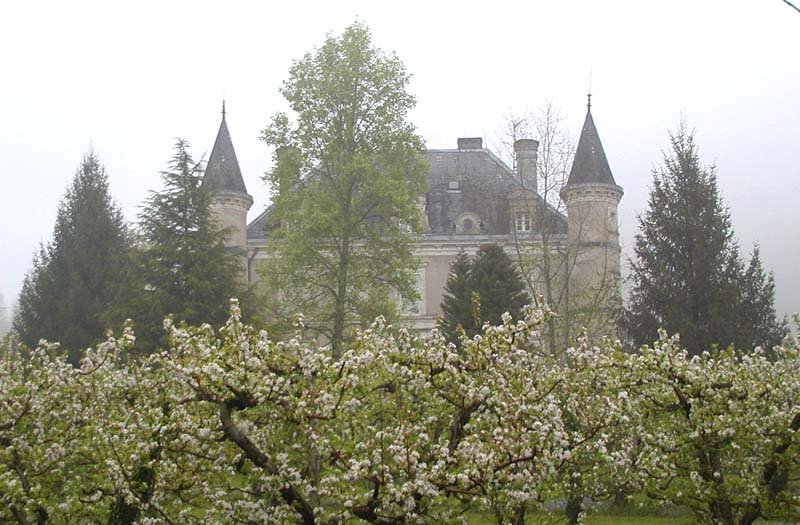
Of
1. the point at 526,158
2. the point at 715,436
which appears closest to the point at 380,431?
the point at 715,436

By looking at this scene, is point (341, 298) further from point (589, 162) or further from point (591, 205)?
point (589, 162)

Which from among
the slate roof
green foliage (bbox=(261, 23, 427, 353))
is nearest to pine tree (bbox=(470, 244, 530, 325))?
green foliage (bbox=(261, 23, 427, 353))

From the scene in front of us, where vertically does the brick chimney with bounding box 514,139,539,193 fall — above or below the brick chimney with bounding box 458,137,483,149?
below

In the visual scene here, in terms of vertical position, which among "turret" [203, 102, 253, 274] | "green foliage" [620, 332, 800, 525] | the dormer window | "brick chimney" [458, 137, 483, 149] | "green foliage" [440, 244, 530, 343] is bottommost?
"green foliage" [620, 332, 800, 525]

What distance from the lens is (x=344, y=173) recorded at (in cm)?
2719

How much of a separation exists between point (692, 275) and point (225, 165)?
21070 millimetres

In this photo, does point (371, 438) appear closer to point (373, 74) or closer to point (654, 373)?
point (654, 373)

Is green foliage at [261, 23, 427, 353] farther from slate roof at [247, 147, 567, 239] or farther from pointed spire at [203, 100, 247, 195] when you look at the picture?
slate roof at [247, 147, 567, 239]

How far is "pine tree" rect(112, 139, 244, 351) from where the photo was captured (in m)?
25.2

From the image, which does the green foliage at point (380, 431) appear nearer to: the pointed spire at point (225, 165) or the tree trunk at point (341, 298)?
the tree trunk at point (341, 298)

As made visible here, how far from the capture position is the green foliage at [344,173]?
27125mm

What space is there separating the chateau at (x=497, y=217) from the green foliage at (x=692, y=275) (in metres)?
3.55

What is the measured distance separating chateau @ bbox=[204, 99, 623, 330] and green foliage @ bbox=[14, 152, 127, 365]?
4703 mm

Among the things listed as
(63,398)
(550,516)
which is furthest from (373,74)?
(550,516)
